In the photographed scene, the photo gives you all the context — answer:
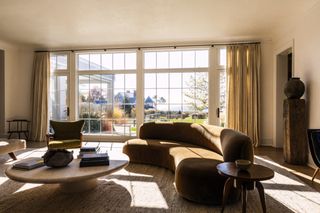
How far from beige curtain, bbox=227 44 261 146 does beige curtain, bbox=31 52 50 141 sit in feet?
17.3

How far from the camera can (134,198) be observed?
292 cm

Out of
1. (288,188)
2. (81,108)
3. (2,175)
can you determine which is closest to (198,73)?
(81,108)

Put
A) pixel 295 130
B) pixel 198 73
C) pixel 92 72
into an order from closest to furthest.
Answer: pixel 295 130 < pixel 198 73 < pixel 92 72

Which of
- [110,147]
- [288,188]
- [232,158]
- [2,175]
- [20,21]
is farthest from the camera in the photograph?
[110,147]

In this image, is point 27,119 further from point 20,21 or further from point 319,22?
point 319,22

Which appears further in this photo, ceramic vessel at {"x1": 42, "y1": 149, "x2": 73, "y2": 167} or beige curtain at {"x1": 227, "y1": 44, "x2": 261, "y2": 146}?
beige curtain at {"x1": 227, "y1": 44, "x2": 261, "y2": 146}

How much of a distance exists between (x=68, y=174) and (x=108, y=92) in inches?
187

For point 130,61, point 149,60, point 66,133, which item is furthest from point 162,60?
point 66,133

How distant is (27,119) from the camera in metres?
7.40

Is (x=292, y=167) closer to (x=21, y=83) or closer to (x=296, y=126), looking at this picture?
(x=296, y=126)

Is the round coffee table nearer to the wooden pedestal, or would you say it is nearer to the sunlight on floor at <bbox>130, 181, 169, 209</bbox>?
the sunlight on floor at <bbox>130, 181, 169, 209</bbox>

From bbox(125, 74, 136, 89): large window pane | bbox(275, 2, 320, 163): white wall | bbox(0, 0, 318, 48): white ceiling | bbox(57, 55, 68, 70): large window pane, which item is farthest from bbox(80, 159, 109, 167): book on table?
bbox(57, 55, 68, 70): large window pane

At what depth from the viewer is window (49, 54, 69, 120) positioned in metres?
7.40

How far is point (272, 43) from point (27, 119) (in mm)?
7356
